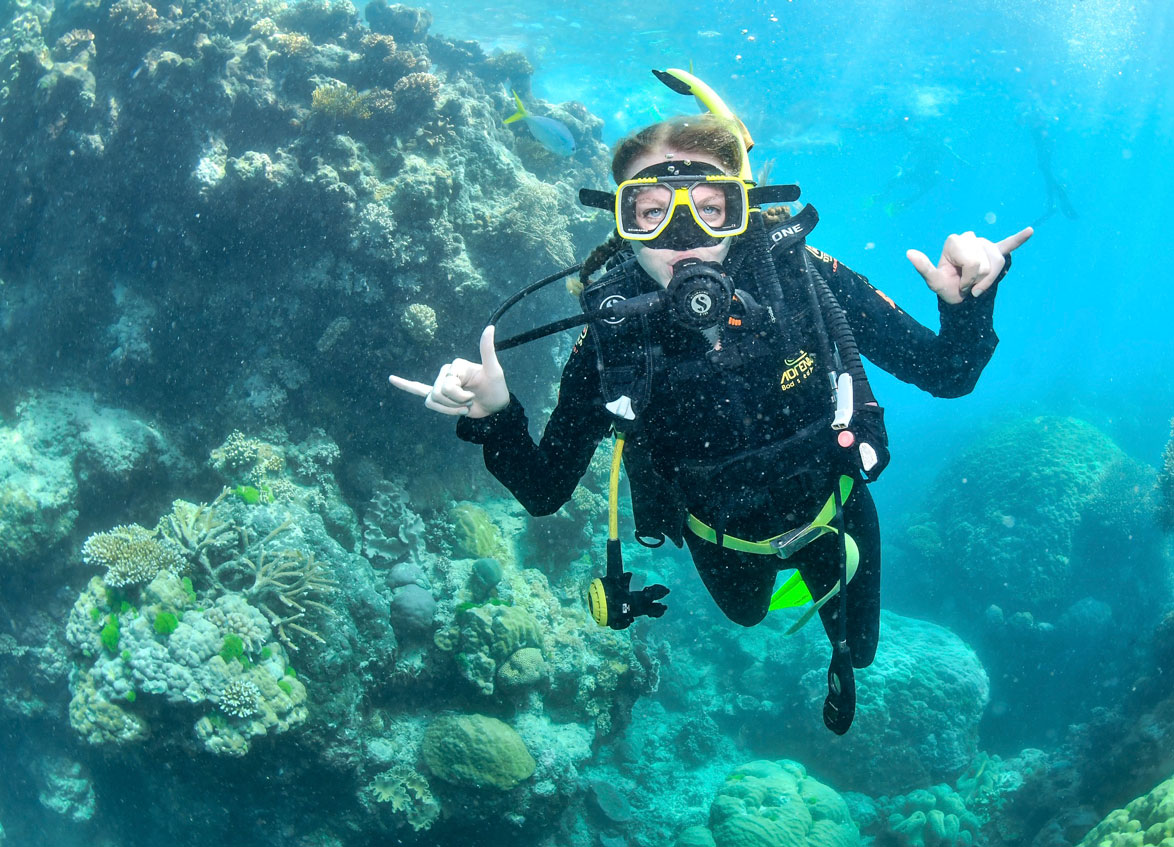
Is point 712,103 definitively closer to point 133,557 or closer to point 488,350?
point 488,350

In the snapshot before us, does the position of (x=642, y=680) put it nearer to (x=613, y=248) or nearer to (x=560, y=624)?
(x=560, y=624)

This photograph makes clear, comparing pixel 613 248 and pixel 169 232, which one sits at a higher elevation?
pixel 613 248

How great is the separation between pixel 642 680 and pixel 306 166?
7.66 m

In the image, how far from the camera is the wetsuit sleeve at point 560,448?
2.38m

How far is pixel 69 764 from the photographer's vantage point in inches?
283

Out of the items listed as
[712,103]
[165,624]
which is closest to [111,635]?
[165,624]

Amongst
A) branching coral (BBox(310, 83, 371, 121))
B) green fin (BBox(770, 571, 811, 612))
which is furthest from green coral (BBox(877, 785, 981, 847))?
branching coral (BBox(310, 83, 371, 121))

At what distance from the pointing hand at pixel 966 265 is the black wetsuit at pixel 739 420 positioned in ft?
0.28

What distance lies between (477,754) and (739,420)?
4478 millimetres

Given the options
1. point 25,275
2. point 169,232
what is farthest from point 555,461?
point 25,275

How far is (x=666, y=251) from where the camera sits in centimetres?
225

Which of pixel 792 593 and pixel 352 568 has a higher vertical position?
pixel 792 593

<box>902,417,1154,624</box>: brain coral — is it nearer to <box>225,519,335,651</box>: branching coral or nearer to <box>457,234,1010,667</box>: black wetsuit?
<box>457,234,1010,667</box>: black wetsuit

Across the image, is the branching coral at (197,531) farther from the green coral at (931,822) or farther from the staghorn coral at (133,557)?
the green coral at (931,822)
